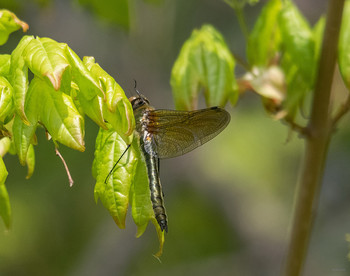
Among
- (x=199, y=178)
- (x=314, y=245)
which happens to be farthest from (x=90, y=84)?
(x=314, y=245)

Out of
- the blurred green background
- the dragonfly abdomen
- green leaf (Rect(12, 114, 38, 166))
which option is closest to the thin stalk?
the dragonfly abdomen

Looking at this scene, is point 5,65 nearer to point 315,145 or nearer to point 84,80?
point 84,80

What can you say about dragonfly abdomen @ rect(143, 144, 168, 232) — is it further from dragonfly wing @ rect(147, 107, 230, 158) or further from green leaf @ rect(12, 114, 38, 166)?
green leaf @ rect(12, 114, 38, 166)

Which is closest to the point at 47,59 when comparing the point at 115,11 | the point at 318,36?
the point at 318,36

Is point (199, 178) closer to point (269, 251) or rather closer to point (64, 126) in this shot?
point (269, 251)

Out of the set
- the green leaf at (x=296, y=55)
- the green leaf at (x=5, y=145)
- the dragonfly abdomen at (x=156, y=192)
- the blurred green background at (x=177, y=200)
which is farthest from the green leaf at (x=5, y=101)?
the blurred green background at (x=177, y=200)
